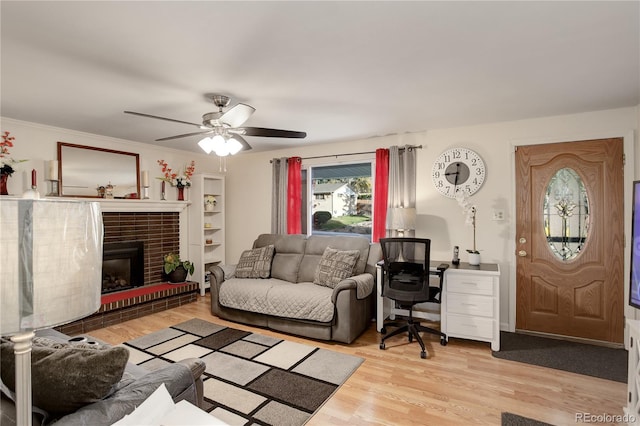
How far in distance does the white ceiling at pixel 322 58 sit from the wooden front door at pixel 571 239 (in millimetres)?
543

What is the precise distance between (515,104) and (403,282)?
2.05m

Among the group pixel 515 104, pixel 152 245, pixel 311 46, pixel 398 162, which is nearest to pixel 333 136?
pixel 398 162

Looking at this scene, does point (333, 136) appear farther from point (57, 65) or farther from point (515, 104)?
point (57, 65)

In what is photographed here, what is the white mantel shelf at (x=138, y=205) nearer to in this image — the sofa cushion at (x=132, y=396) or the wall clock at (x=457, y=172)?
the sofa cushion at (x=132, y=396)

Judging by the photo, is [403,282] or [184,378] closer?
[184,378]

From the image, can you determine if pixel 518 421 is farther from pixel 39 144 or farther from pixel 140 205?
pixel 39 144

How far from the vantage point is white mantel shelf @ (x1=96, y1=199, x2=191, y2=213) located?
4.35 meters

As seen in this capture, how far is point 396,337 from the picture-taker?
358cm

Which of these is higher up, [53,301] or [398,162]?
[398,162]

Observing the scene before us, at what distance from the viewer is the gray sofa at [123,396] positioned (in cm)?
118

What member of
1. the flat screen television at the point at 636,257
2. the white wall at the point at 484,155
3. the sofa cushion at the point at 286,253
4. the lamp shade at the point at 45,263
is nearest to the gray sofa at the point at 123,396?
the lamp shade at the point at 45,263

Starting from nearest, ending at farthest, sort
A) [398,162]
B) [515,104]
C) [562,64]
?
[562,64]
[515,104]
[398,162]

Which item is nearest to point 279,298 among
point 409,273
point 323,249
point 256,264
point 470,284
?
point 256,264
